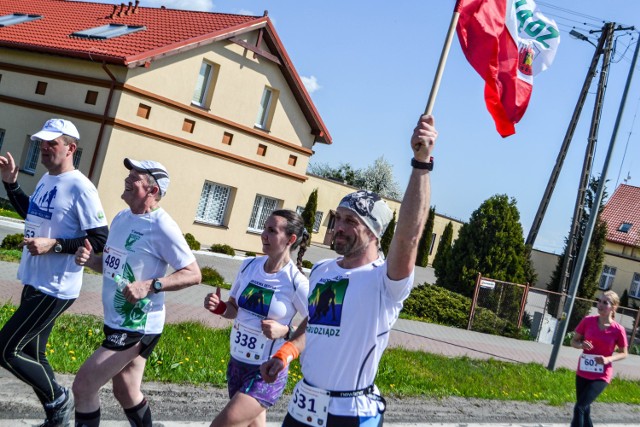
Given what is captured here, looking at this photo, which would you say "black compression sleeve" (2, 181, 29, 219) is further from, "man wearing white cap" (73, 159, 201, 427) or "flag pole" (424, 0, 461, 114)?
"flag pole" (424, 0, 461, 114)

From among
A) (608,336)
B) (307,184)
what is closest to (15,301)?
(608,336)

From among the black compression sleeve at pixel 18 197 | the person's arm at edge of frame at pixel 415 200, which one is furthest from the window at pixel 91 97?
the person's arm at edge of frame at pixel 415 200

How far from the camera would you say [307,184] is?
4312 centimetres

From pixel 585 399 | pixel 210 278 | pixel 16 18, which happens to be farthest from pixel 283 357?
pixel 16 18

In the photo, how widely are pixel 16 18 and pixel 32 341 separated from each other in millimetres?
25314

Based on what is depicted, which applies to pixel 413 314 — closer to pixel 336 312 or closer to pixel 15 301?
pixel 15 301

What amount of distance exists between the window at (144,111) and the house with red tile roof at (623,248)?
3940 centimetres

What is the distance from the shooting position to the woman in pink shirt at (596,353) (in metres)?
8.67

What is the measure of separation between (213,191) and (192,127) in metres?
2.55

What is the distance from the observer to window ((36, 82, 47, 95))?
2381cm

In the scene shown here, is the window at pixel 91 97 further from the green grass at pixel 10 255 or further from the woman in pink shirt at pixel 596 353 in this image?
the woman in pink shirt at pixel 596 353

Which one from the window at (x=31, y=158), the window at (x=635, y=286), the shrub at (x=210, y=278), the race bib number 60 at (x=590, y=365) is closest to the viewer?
the race bib number 60 at (x=590, y=365)

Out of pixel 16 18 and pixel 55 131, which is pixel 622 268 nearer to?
pixel 16 18

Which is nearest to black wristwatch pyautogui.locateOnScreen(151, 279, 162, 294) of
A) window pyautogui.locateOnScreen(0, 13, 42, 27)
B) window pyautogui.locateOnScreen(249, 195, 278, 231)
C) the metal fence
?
the metal fence
